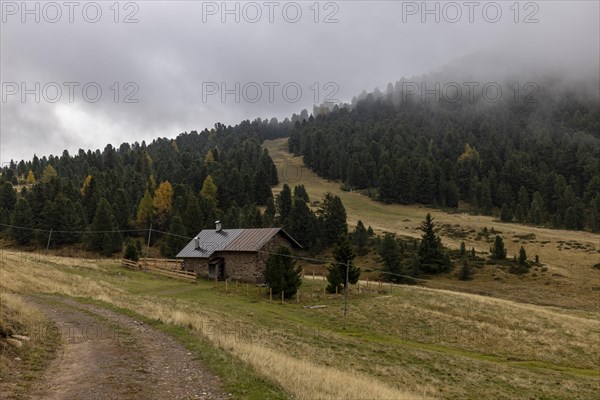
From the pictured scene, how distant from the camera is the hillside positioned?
190 feet

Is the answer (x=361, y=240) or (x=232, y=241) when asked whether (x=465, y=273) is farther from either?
(x=232, y=241)

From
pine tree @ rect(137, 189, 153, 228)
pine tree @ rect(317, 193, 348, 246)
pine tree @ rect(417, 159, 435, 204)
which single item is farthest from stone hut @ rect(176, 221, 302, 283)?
pine tree @ rect(417, 159, 435, 204)

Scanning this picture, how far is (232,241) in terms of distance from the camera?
179 feet

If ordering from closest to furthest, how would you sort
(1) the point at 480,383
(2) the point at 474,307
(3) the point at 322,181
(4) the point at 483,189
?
(1) the point at 480,383 → (2) the point at 474,307 → (4) the point at 483,189 → (3) the point at 322,181

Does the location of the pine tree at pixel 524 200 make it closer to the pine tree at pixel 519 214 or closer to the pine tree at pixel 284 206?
the pine tree at pixel 519 214

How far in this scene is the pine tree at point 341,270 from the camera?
44.8 m

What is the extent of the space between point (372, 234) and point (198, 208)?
34.9 metres

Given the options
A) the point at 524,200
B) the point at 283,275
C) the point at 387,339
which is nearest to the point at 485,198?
the point at 524,200

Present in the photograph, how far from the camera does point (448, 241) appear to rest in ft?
284

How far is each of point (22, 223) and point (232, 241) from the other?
59802mm

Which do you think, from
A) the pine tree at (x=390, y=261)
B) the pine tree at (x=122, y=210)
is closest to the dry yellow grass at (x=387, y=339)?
the pine tree at (x=390, y=261)

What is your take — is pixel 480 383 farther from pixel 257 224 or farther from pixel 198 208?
pixel 198 208

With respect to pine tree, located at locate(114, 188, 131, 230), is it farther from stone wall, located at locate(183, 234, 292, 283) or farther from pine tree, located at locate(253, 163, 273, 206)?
stone wall, located at locate(183, 234, 292, 283)

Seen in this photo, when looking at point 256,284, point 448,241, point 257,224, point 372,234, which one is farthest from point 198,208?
point 448,241
